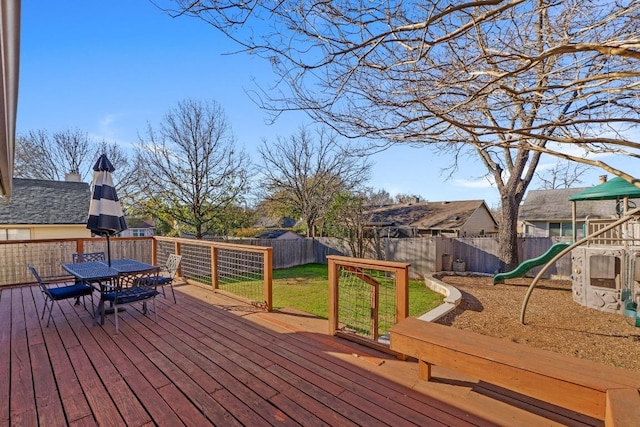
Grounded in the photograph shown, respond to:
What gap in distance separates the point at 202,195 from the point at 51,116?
12.8 metres

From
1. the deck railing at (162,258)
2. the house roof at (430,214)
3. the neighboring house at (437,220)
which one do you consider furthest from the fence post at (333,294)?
the house roof at (430,214)

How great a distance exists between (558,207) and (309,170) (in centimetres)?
1513

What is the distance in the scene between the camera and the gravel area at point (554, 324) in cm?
430

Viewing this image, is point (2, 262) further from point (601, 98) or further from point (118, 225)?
point (601, 98)

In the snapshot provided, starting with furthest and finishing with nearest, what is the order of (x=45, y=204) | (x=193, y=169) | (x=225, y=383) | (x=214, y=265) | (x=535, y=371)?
(x=193, y=169), (x=45, y=204), (x=214, y=265), (x=225, y=383), (x=535, y=371)

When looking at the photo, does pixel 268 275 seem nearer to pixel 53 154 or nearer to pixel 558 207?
pixel 558 207

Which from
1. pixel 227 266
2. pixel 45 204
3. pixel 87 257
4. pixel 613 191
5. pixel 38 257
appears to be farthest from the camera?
pixel 45 204

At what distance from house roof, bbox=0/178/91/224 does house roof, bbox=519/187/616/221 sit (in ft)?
76.9

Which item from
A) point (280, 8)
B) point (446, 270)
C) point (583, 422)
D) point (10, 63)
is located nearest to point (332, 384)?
point (583, 422)

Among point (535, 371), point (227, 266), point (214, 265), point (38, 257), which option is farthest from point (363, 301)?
point (38, 257)

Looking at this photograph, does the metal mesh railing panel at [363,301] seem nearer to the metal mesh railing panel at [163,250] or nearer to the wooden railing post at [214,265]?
the wooden railing post at [214,265]

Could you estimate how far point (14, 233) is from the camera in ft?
34.7

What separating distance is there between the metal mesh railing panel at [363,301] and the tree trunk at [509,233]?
16.3ft

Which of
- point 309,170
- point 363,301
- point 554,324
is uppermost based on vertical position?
point 309,170
